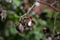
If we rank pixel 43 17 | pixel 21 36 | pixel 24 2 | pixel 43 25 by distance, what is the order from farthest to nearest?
pixel 24 2 → pixel 43 17 → pixel 43 25 → pixel 21 36

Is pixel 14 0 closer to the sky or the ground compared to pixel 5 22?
closer to the sky

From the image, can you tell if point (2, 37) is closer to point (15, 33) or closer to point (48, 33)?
point (15, 33)

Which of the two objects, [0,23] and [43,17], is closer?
[0,23]

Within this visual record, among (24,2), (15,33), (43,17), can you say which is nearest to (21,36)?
(15,33)

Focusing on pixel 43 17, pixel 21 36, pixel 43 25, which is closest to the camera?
pixel 21 36

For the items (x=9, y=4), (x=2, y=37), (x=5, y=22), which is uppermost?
(x=9, y=4)

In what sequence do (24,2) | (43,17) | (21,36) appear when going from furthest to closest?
(24,2)
(43,17)
(21,36)

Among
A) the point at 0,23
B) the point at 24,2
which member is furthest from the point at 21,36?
the point at 24,2

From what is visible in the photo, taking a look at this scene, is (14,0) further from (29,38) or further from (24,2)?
(24,2)

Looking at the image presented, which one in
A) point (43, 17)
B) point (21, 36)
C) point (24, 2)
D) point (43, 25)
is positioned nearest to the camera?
point (21, 36)
